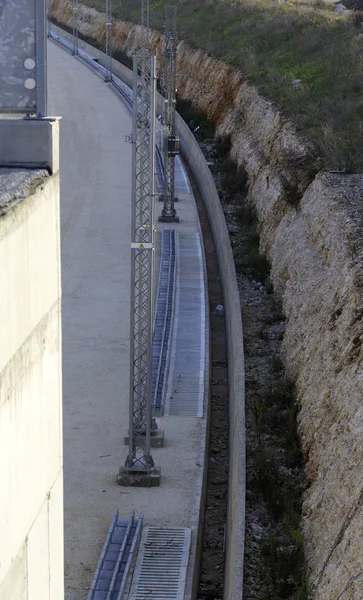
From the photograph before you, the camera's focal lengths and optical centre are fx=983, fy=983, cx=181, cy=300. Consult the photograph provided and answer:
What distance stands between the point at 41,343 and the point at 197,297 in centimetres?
1919

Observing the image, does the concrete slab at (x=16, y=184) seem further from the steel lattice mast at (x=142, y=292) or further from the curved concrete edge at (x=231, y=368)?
the steel lattice mast at (x=142, y=292)

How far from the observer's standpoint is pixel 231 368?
808 inches

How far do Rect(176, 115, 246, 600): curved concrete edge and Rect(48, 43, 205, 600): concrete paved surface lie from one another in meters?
0.89

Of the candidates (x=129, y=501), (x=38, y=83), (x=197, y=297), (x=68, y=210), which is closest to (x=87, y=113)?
(x=68, y=210)

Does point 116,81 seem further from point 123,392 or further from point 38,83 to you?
point 38,83

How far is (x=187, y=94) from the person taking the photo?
48.1 meters

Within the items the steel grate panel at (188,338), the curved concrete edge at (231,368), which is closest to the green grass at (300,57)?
the curved concrete edge at (231,368)

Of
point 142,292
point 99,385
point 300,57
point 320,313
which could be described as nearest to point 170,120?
point 300,57

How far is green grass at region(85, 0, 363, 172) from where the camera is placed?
26812 mm

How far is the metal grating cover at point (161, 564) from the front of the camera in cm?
1295

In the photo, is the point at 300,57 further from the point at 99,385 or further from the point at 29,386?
the point at 29,386

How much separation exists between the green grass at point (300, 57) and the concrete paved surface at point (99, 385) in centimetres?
604

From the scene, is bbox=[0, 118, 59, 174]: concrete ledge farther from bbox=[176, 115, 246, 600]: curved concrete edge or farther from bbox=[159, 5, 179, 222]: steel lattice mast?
bbox=[159, 5, 179, 222]: steel lattice mast

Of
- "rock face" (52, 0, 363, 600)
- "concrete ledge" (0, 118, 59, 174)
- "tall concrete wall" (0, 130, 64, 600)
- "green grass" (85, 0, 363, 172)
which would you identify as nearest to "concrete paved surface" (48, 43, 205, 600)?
"rock face" (52, 0, 363, 600)
